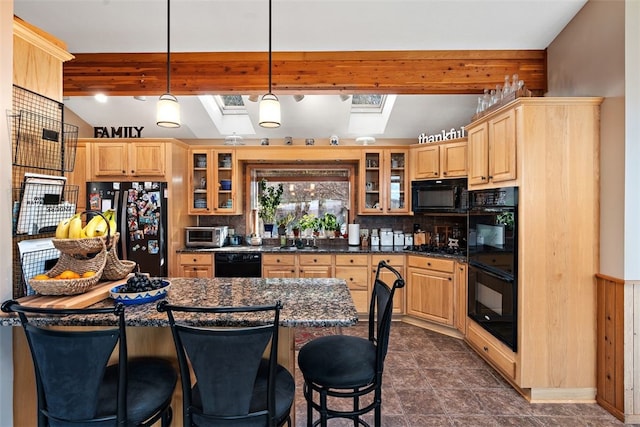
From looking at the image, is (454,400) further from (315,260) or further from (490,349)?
(315,260)

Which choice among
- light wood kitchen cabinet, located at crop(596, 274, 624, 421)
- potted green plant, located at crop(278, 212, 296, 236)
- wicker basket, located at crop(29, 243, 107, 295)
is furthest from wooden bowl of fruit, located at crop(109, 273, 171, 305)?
potted green plant, located at crop(278, 212, 296, 236)

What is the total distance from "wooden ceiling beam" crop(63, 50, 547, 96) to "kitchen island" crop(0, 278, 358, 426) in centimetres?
214

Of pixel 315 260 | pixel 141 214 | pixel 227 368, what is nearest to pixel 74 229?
pixel 227 368

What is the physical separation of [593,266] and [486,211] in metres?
0.86

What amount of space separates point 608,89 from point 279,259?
357 centimetres

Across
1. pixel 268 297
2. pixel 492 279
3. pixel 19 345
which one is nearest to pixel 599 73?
pixel 492 279

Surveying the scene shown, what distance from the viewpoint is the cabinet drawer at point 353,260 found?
4.25 metres

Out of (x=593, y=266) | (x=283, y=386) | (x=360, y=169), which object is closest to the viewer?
(x=283, y=386)

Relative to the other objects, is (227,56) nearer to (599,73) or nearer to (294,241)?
(294,241)

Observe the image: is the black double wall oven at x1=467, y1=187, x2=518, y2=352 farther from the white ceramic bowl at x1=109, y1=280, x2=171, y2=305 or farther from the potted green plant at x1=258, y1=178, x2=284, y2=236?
the potted green plant at x1=258, y1=178, x2=284, y2=236

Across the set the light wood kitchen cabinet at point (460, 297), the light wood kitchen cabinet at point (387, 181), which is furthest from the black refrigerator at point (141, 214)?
the light wood kitchen cabinet at point (460, 297)

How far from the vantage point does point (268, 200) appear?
4953 millimetres

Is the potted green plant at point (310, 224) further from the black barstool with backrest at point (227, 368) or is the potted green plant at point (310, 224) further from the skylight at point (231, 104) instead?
the black barstool with backrest at point (227, 368)

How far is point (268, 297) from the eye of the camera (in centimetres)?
184
